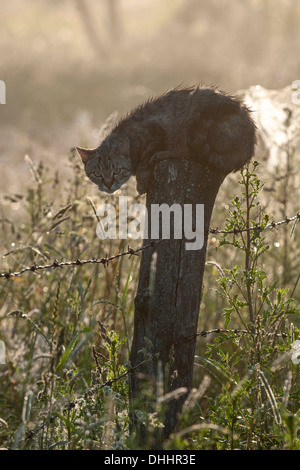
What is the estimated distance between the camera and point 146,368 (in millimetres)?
2604

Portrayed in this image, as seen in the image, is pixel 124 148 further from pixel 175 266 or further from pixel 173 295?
pixel 173 295

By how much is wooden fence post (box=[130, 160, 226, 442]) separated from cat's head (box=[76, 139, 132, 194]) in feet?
3.21

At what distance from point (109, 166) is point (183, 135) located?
89 cm

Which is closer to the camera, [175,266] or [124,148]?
[175,266]

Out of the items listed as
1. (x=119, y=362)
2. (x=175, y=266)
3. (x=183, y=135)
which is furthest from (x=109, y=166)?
(x=119, y=362)

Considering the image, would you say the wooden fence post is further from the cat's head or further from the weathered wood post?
the cat's head

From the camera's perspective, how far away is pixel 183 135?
3045 millimetres

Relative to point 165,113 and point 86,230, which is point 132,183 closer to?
point 86,230

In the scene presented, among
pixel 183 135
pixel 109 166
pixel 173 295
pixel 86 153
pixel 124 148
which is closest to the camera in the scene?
pixel 173 295

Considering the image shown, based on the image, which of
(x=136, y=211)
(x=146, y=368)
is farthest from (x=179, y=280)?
(x=136, y=211)

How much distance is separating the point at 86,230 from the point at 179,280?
87.9 inches

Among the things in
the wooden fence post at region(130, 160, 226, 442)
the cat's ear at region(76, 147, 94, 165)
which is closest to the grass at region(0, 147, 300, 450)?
the wooden fence post at region(130, 160, 226, 442)

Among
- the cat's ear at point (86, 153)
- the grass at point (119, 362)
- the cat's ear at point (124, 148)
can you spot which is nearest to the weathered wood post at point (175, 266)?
the grass at point (119, 362)
